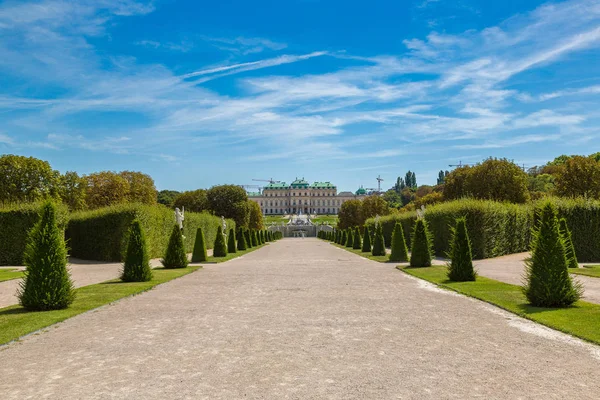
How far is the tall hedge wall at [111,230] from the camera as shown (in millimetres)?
27219

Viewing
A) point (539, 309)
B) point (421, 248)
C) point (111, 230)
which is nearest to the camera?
point (539, 309)

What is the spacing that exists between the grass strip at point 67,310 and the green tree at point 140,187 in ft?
162

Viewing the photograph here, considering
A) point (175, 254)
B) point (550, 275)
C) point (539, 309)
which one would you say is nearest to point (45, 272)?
point (539, 309)

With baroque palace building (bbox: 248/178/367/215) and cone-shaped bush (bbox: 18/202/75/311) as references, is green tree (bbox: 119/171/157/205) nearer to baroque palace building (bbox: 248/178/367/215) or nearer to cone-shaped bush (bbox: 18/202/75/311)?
cone-shaped bush (bbox: 18/202/75/311)

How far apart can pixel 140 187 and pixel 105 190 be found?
5.15 meters

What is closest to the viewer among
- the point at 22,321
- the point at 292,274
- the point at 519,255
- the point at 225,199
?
the point at 22,321

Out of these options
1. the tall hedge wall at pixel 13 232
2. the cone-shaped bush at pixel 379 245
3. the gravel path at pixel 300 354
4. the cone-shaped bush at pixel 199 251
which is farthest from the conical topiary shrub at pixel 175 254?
the cone-shaped bush at pixel 379 245

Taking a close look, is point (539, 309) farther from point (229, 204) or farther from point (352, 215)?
point (352, 215)

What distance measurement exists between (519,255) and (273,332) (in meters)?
23.6

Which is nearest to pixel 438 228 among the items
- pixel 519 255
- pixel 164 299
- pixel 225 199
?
pixel 519 255

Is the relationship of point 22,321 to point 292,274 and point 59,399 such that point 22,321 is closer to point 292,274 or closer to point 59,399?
point 59,399

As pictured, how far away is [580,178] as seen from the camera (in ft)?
153

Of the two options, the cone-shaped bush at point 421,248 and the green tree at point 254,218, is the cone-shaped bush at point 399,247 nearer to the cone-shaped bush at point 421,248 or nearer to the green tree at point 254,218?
the cone-shaped bush at point 421,248

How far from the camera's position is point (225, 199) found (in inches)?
2852
